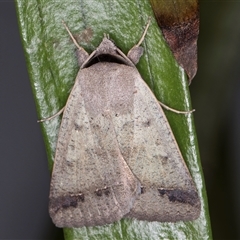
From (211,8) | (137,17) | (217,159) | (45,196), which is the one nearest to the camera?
(137,17)

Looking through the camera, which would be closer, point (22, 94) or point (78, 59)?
point (78, 59)

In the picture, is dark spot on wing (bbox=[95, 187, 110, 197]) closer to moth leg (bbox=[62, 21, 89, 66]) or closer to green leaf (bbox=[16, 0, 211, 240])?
green leaf (bbox=[16, 0, 211, 240])

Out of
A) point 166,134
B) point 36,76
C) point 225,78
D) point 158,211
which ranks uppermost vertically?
point 36,76

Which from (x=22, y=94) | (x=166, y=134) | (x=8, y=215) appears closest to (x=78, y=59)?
(x=166, y=134)

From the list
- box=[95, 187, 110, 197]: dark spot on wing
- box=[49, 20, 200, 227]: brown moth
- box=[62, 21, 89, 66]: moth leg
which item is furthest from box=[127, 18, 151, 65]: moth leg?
box=[95, 187, 110, 197]: dark spot on wing

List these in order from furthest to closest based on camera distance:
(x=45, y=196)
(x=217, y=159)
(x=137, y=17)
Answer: (x=45, y=196) < (x=217, y=159) < (x=137, y=17)

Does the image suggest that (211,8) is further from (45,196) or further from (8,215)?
(8,215)

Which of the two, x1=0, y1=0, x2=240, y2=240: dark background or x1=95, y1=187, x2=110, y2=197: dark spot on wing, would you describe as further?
x1=0, y1=0, x2=240, y2=240: dark background
